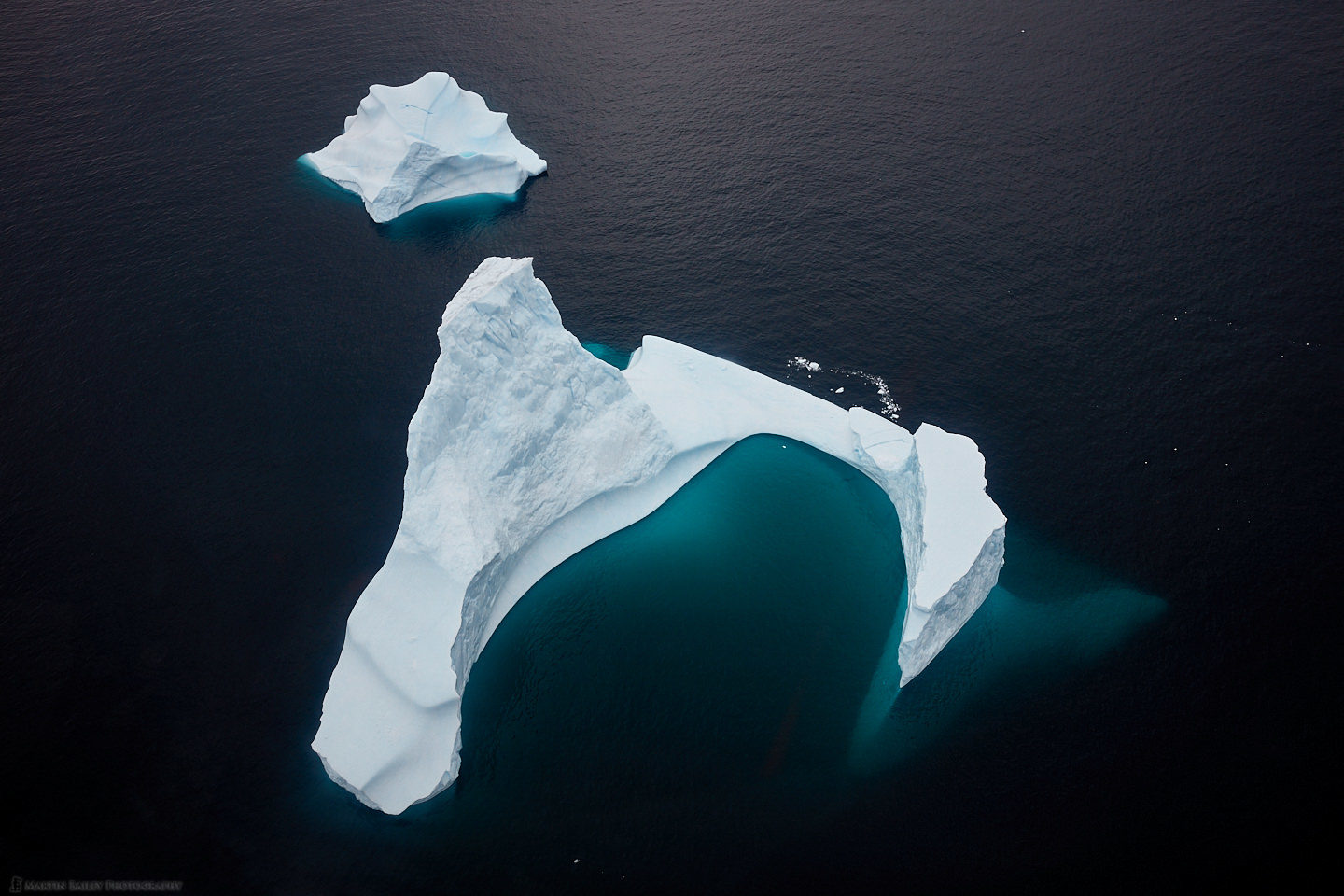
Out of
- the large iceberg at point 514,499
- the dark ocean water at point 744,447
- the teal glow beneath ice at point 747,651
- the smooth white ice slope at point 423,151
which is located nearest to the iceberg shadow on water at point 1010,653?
the teal glow beneath ice at point 747,651

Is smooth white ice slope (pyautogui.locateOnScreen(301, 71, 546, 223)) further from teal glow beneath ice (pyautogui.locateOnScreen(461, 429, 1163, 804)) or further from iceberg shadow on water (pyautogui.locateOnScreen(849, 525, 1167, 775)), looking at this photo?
iceberg shadow on water (pyautogui.locateOnScreen(849, 525, 1167, 775))

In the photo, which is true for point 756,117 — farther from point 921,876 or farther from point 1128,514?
point 921,876

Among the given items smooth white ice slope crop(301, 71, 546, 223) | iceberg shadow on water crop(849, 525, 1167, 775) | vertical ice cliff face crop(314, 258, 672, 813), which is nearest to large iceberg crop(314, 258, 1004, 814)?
vertical ice cliff face crop(314, 258, 672, 813)

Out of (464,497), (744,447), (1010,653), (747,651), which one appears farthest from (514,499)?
(1010,653)

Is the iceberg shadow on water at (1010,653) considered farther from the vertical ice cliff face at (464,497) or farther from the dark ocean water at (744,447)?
the vertical ice cliff face at (464,497)

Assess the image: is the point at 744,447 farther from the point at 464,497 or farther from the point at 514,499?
the point at 464,497

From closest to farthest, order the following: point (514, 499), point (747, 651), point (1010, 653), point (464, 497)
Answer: point (747, 651), point (1010, 653), point (464, 497), point (514, 499)

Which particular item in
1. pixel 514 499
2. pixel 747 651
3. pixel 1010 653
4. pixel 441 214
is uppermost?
pixel 441 214

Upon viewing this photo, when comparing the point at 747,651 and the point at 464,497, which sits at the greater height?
the point at 464,497
